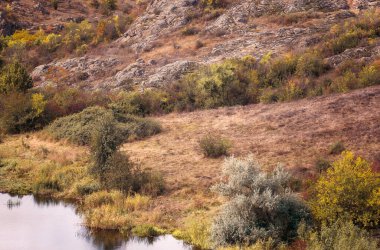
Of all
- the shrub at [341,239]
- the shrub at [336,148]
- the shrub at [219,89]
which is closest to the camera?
the shrub at [341,239]

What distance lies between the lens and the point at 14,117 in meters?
38.4

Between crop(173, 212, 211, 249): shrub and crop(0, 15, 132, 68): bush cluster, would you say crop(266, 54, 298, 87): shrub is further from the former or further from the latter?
crop(0, 15, 132, 68): bush cluster

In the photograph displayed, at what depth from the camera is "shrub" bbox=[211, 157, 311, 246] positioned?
1612cm

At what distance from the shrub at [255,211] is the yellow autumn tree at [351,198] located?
0.91 m

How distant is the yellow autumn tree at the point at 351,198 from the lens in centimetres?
1553

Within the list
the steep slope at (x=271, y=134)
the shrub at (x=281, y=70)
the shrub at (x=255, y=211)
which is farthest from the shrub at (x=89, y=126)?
the shrub at (x=255, y=211)

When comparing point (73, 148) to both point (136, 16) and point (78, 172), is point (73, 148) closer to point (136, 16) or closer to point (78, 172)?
point (78, 172)

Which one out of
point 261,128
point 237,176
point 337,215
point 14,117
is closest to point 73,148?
point 14,117

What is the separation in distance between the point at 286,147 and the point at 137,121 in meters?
12.3

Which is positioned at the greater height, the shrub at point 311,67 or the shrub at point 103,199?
the shrub at point 311,67

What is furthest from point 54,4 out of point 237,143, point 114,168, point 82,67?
point 114,168

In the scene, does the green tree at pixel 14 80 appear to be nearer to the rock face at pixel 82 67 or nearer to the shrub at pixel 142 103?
the shrub at pixel 142 103

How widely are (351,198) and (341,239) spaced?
2.64 m

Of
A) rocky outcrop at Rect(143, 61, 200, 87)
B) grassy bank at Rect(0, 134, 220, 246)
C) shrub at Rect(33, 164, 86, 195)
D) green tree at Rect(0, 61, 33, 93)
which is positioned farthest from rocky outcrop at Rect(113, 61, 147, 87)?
shrub at Rect(33, 164, 86, 195)
